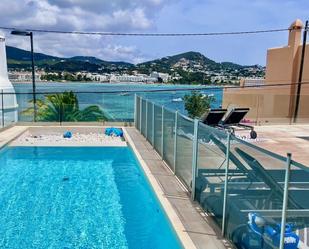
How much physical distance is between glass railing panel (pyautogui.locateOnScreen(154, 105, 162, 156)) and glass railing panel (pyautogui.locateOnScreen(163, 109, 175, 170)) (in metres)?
0.63

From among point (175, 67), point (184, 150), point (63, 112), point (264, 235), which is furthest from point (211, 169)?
point (175, 67)

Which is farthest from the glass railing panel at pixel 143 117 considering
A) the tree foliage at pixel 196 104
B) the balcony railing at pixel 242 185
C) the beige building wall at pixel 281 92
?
the tree foliage at pixel 196 104

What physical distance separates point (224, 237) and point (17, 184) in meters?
5.53

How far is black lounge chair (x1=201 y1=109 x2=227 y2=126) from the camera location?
40.2 ft

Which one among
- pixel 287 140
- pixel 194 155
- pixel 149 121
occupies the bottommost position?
pixel 287 140

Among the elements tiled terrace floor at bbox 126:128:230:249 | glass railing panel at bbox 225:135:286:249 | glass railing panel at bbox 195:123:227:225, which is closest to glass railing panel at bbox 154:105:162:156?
tiled terrace floor at bbox 126:128:230:249

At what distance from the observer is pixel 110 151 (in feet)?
40.4

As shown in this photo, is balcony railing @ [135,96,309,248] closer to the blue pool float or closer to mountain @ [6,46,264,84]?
the blue pool float

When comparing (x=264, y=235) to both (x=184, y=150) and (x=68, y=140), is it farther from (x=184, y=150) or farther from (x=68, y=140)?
(x=68, y=140)

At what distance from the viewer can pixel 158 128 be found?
9.84m

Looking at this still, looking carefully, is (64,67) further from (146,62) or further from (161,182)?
(161,182)

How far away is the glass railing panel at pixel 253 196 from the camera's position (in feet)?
11.1

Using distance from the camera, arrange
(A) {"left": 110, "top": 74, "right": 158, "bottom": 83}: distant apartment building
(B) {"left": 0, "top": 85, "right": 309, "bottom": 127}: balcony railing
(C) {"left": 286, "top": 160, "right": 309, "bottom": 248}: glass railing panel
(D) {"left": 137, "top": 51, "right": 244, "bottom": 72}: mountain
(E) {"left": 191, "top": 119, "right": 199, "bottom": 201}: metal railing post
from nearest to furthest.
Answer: (C) {"left": 286, "top": 160, "right": 309, "bottom": 248}: glass railing panel < (E) {"left": 191, "top": 119, "right": 199, "bottom": 201}: metal railing post < (B) {"left": 0, "top": 85, "right": 309, "bottom": 127}: balcony railing < (D) {"left": 137, "top": 51, "right": 244, "bottom": 72}: mountain < (A) {"left": 110, "top": 74, "right": 158, "bottom": 83}: distant apartment building

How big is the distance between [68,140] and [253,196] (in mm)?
10683
